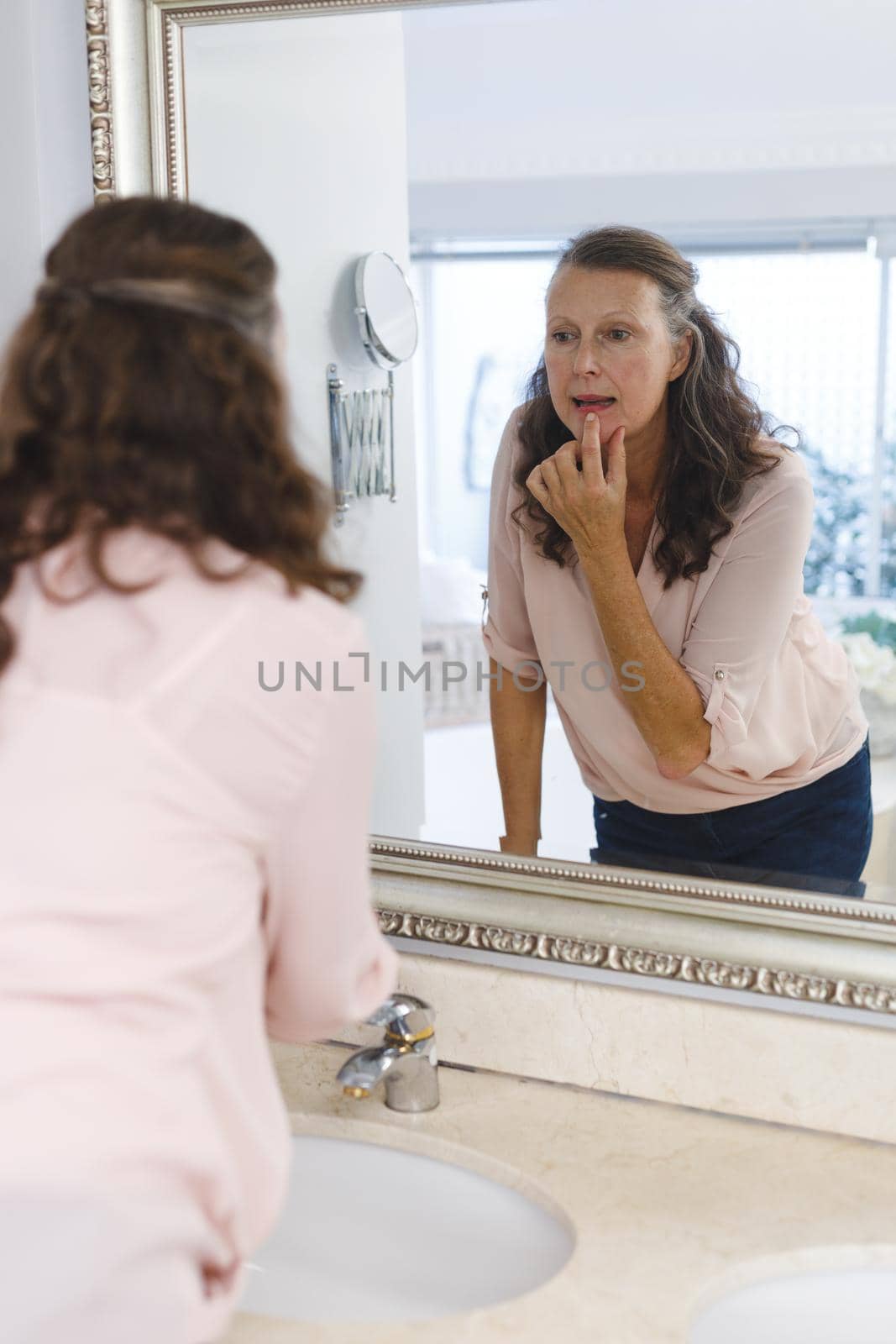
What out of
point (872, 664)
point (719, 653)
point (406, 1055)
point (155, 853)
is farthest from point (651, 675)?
point (155, 853)

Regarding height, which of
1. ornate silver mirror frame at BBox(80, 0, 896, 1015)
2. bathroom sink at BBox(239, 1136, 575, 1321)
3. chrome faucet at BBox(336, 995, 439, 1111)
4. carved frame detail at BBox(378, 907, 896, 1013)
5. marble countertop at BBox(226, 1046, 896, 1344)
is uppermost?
ornate silver mirror frame at BBox(80, 0, 896, 1015)

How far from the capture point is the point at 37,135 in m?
1.19

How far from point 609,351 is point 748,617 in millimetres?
232

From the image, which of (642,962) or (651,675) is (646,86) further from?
(642,962)

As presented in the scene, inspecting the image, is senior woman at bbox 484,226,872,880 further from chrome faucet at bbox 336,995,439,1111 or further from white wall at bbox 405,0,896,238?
chrome faucet at bbox 336,995,439,1111

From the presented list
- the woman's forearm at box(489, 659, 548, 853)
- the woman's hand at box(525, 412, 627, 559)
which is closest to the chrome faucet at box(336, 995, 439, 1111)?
the woman's forearm at box(489, 659, 548, 853)

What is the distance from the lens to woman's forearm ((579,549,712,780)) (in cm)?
104

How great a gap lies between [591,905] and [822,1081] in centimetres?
22

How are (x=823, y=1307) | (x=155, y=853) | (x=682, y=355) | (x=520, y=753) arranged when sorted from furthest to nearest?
(x=520, y=753) < (x=682, y=355) < (x=823, y=1307) < (x=155, y=853)

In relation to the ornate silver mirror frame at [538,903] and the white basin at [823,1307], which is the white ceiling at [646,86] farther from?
the white basin at [823,1307]

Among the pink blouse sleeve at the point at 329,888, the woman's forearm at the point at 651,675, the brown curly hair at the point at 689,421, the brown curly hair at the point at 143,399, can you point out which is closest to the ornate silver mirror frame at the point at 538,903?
the woman's forearm at the point at 651,675

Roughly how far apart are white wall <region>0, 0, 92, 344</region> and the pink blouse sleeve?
759 mm

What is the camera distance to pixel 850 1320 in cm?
89

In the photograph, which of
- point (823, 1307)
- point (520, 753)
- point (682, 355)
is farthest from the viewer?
point (520, 753)
